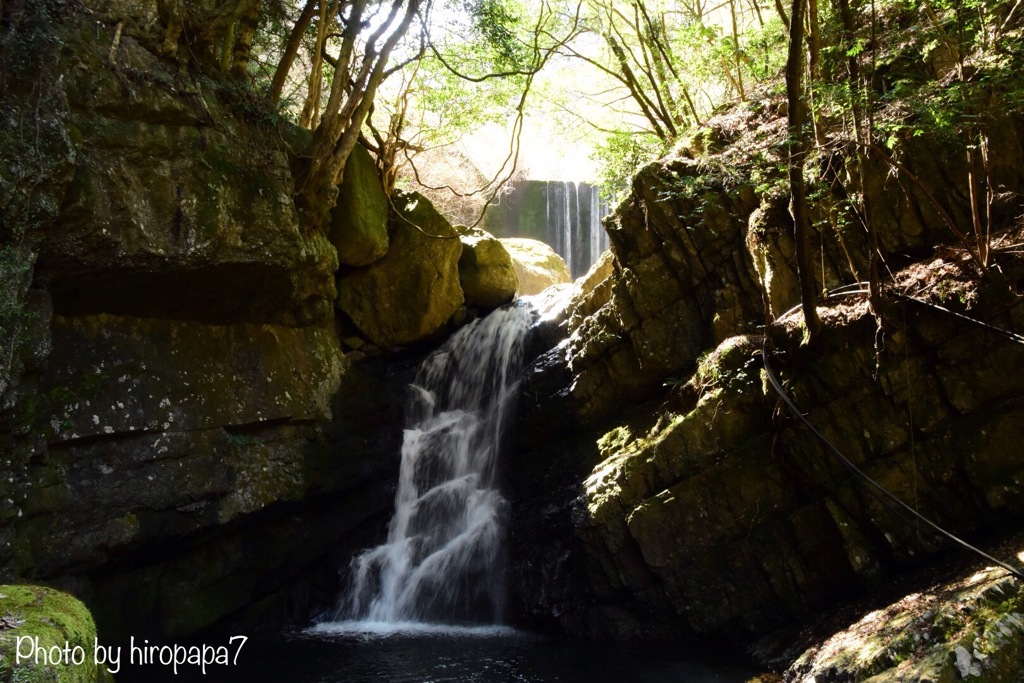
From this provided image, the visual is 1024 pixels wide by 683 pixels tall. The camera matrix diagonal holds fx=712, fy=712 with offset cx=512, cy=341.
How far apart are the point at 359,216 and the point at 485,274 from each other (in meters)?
2.91

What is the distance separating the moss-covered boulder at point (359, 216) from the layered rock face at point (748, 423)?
4235mm

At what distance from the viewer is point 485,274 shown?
44.7 feet

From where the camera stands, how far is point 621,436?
900 centimetres

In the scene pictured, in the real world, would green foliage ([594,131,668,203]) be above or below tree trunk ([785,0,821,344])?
above

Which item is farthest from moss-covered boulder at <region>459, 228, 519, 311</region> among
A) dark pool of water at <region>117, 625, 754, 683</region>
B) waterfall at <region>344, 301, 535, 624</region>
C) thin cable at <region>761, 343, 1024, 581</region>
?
thin cable at <region>761, 343, 1024, 581</region>

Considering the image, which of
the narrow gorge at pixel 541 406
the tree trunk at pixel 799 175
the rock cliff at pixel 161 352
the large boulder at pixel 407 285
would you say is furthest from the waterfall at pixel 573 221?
the tree trunk at pixel 799 175

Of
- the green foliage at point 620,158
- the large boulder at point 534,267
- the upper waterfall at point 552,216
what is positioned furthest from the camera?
the upper waterfall at point 552,216

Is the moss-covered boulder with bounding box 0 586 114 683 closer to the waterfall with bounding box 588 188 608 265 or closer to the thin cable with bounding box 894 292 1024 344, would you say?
the thin cable with bounding box 894 292 1024 344

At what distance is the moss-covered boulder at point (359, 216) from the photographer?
11.6 m

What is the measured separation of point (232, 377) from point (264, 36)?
6.17 m

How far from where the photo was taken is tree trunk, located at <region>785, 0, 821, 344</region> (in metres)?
5.65

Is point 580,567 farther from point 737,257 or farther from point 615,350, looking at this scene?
point 737,257

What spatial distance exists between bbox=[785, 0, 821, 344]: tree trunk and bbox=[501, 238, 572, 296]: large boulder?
1065 cm

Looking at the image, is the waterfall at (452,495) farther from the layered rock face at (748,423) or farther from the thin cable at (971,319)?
the thin cable at (971,319)
